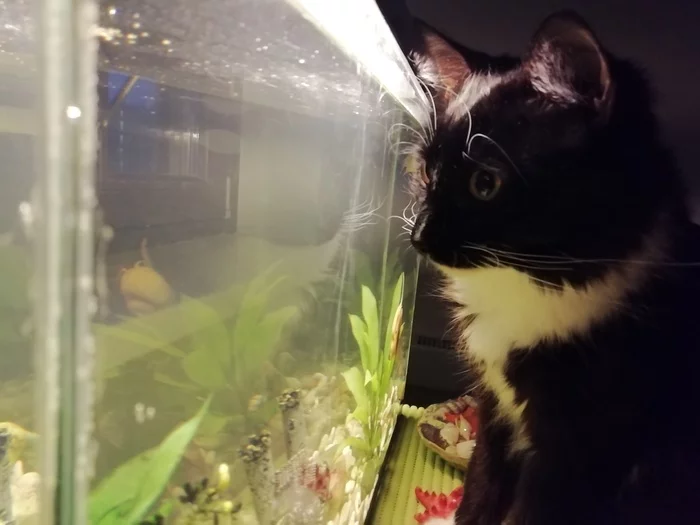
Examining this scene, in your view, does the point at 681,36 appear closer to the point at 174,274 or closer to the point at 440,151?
the point at 440,151

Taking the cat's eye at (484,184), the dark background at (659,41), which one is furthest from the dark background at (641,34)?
the cat's eye at (484,184)

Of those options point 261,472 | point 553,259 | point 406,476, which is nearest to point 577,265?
point 553,259

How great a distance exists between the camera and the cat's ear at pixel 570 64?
66 centimetres

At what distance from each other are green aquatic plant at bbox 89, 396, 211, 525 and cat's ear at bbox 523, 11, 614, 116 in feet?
1.80

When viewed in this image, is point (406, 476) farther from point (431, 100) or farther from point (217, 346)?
point (217, 346)

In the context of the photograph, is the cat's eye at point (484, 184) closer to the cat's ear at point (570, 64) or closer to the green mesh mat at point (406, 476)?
the cat's ear at point (570, 64)

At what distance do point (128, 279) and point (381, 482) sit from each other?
0.97 meters

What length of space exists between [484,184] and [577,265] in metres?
0.16

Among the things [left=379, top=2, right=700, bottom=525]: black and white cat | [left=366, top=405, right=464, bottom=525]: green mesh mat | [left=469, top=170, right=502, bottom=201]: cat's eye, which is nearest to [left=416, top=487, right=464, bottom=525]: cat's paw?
[left=366, top=405, right=464, bottom=525]: green mesh mat

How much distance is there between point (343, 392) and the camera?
83 cm

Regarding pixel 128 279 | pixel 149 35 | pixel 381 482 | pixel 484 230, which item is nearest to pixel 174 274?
pixel 128 279

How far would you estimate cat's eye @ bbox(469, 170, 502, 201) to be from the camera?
723 mm

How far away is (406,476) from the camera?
1227 mm

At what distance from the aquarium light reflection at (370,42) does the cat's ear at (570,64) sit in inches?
7.1
